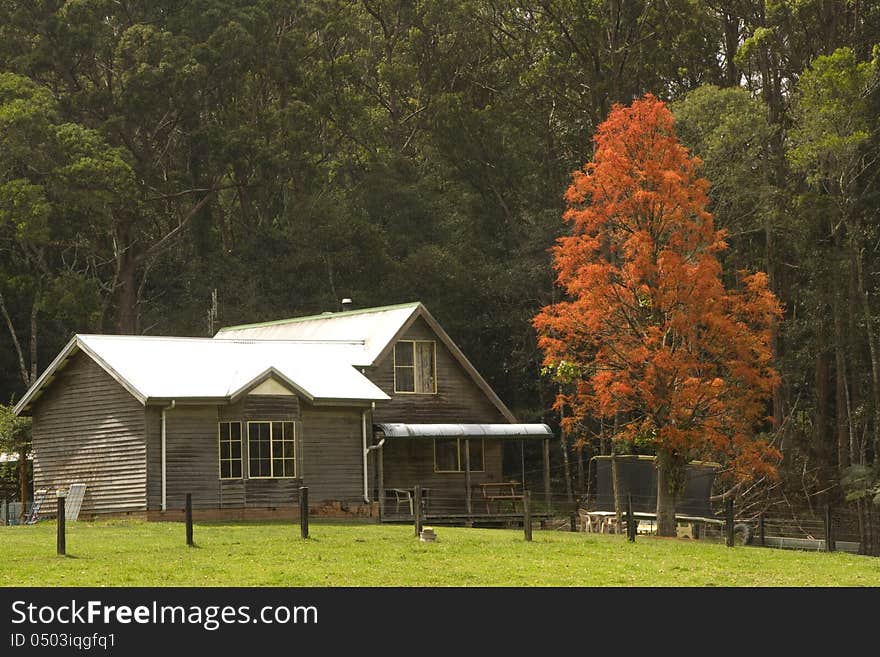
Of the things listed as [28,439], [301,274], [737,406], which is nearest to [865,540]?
[737,406]

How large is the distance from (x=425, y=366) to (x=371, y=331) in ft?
6.29

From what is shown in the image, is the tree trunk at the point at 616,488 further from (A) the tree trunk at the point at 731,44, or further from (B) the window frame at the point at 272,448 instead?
(A) the tree trunk at the point at 731,44

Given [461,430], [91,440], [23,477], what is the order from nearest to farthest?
[91,440], [23,477], [461,430]

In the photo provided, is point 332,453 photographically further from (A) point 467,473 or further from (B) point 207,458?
(A) point 467,473

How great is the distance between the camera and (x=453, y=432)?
142 feet

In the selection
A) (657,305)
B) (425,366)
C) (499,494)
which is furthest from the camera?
(425,366)

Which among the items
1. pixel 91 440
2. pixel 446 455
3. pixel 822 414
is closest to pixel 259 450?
pixel 91 440

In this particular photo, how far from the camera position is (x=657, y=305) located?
1442 inches

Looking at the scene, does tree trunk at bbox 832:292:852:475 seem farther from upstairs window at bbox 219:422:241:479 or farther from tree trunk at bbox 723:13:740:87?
upstairs window at bbox 219:422:241:479

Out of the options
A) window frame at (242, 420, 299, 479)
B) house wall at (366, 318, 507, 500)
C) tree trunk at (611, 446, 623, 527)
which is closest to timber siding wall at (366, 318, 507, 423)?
house wall at (366, 318, 507, 500)

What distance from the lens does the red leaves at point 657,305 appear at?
36.4 meters

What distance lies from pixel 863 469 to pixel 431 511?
1395 centimetres

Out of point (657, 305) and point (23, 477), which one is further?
point (23, 477)

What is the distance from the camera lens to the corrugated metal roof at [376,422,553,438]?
42219 millimetres
